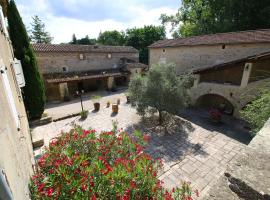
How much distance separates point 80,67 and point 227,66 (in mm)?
16932

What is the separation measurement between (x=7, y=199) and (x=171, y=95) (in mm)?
8601

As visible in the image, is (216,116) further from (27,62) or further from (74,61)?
(74,61)

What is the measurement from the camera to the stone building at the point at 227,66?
10.2 m

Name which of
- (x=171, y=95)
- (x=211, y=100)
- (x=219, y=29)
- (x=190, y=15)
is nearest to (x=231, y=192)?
(x=171, y=95)

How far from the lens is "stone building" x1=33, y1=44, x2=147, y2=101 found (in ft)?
55.6

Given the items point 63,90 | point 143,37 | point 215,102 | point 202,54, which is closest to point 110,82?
point 63,90

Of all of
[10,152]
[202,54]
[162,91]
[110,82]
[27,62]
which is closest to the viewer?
[10,152]

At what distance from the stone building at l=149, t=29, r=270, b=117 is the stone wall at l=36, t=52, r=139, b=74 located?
990cm

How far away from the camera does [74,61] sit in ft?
62.7

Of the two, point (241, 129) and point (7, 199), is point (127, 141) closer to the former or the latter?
point (7, 199)

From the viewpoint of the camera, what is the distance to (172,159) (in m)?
6.73

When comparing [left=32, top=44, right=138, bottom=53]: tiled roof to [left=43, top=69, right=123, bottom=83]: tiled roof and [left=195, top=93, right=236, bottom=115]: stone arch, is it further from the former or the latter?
[left=195, top=93, right=236, bottom=115]: stone arch

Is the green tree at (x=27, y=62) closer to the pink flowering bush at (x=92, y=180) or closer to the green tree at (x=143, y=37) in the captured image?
the pink flowering bush at (x=92, y=180)

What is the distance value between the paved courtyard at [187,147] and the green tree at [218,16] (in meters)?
15.8
